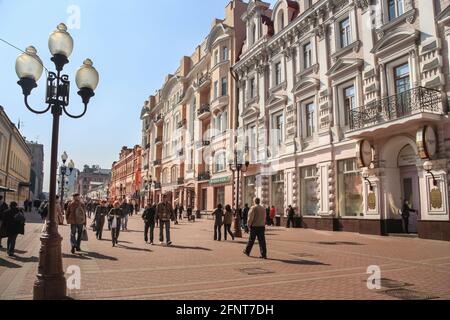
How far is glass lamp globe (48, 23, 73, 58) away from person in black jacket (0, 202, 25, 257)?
21.0 feet

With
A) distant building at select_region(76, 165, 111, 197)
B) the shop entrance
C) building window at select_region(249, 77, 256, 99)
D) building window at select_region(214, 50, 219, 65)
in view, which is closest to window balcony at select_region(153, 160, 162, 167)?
building window at select_region(214, 50, 219, 65)

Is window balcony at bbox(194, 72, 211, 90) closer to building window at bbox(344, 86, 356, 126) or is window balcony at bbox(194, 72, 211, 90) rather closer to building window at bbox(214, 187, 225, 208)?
building window at bbox(214, 187, 225, 208)

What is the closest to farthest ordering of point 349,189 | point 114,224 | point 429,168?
1. point 114,224
2. point 429,168
3. point 349,189

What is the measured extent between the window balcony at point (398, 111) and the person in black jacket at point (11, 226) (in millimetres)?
14366

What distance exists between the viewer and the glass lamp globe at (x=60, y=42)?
7324 mm

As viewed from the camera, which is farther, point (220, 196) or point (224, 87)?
point (220, 196)

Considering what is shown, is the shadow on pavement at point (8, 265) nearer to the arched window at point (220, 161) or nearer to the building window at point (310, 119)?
the building window at point (310, 119)

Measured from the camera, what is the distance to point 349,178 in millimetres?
20062

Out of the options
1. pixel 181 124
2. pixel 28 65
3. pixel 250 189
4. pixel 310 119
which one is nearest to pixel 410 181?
pixel 310 119

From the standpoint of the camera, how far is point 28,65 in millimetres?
7402

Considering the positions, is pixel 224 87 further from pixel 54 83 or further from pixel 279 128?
pixel 54 83

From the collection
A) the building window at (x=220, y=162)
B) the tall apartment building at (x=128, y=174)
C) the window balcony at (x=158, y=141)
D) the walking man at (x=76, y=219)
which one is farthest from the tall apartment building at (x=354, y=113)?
the tall apartment building at (x=128, y=174)

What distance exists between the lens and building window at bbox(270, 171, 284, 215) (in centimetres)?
2595

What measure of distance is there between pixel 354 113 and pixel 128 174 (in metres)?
69.8
